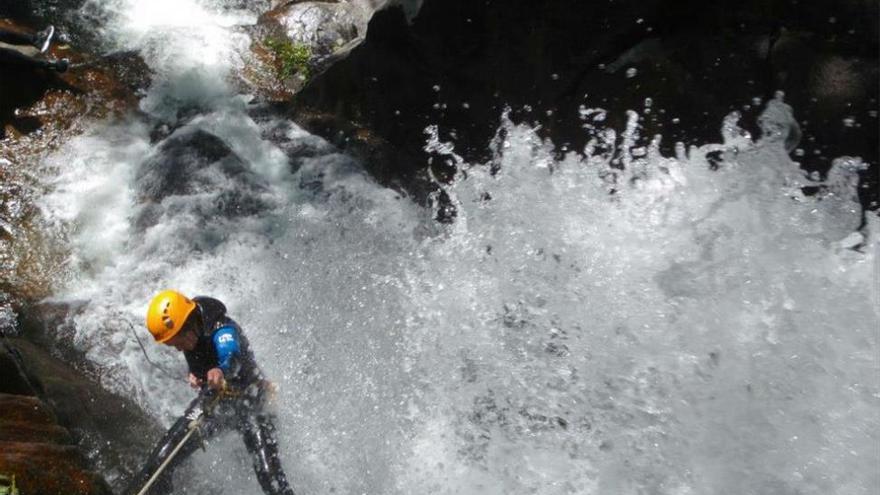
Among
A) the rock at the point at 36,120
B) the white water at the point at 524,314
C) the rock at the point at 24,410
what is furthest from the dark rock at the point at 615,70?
the rock at the point at 24,410

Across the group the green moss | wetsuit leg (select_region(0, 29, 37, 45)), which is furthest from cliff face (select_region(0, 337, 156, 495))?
the green moss

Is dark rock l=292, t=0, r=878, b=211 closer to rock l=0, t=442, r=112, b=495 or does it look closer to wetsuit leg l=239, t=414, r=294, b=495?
wetsuit leg l=239, t=414, r=294, b=495

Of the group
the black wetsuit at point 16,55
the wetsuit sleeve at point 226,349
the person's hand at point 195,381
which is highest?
the black wetsuit at point 16,55

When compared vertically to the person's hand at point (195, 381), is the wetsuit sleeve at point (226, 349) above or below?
Answer: above

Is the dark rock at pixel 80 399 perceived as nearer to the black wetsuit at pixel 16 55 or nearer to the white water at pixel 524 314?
the white water at pixel 524 314

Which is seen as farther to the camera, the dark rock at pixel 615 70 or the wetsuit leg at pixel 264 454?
the dark rock at pixel 615 70

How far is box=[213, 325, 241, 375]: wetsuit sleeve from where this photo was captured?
16.9 feet

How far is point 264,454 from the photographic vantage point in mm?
5227

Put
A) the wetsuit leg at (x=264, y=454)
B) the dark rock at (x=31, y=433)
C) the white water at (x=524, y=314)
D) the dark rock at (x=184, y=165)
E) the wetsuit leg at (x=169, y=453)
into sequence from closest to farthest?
the dark rock at (x=31, y=433) < the wetsuit leg at (x=169, y=453) < the wetsuit leg at (x=264, y=454) < the white water at (x=524, y=314) < the dark rock at (x=184, y=165)

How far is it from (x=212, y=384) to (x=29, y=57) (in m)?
5.45

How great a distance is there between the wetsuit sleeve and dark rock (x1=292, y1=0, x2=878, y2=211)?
3.16 m

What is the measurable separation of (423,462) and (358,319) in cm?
167

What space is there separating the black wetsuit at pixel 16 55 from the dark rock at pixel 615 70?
141 inches

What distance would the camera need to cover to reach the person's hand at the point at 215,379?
5043 mm
